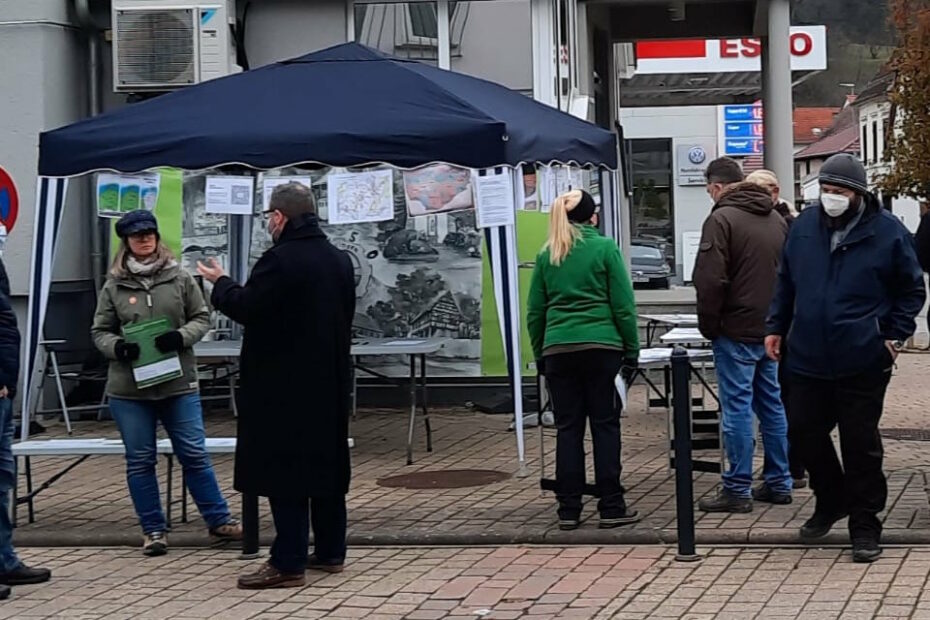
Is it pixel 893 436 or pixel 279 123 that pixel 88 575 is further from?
pixel 893 436

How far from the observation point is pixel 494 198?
368 inches

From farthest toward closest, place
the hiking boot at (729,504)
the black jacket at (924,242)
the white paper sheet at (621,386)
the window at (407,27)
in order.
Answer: the window at (407,27), the white paper sheet at (621,386), the hiking boot at (729,504), the black jacket at (924,242)

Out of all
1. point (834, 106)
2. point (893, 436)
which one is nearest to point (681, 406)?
point (893, 436)

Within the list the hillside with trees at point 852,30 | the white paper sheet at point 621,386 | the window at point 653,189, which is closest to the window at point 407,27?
the white paper sheet at point 621,386

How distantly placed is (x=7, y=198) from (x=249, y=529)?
235 inches

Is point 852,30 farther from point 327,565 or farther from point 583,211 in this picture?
point 327,565

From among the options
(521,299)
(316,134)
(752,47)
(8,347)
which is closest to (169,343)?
(8,347)

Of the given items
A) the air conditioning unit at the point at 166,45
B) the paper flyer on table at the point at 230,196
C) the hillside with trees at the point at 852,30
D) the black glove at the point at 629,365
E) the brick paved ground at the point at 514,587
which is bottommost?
the brick paved ground at the point at 514,587

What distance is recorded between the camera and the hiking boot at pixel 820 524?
24.4ft

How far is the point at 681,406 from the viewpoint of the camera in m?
7.33

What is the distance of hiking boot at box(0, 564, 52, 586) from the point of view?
7.25 m

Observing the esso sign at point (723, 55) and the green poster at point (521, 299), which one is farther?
the esso sign at point (723, 55)

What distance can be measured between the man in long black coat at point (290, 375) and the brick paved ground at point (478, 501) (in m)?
1.18

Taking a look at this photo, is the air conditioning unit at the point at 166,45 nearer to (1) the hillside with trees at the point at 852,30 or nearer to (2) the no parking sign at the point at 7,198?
(2) the no parking sign at the point at 7,198
